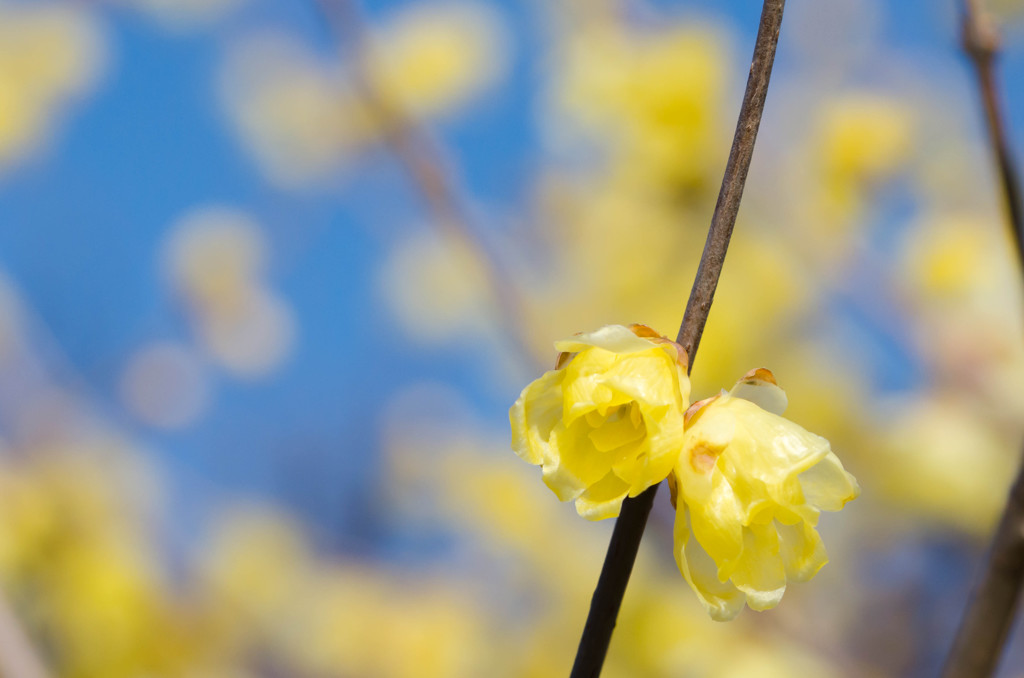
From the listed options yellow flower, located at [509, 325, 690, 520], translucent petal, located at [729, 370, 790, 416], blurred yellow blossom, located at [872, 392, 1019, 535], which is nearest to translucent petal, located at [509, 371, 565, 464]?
yellow flower, located at [509, 325, 690, 520]

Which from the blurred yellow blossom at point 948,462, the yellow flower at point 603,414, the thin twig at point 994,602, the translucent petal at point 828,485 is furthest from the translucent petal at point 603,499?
the blurred yellow blossom at point 948,462

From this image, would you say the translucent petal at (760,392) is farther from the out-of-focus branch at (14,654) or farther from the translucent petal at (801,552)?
the out-of-focus branch at (14,654)

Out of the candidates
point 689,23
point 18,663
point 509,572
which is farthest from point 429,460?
point 18,663

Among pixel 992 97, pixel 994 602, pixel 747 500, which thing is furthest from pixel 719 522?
pixel 992 97

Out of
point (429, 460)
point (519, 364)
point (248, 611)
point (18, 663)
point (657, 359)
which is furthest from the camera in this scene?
point (429, 460)

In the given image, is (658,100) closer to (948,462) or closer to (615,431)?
(948,462)

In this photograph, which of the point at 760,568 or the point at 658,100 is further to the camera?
the point at 658,100

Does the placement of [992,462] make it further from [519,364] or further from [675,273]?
[519,364]
